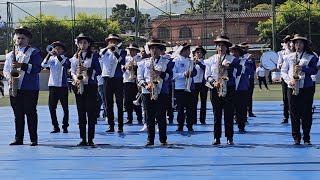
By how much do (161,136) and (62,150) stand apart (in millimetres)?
1720

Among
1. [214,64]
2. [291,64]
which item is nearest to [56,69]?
[214,64]

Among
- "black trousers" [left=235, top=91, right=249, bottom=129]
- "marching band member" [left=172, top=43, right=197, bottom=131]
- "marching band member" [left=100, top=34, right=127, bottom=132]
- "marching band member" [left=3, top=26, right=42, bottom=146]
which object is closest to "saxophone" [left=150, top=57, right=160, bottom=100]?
"marching band member" [left=3, top=26, right=42, bottom=146]

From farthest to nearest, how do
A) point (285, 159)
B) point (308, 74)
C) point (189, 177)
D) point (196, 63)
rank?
point (196, 63)
point (308, 74)
point (285, 159)
point (189, 177)

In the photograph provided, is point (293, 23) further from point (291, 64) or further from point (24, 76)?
point (24, 76)

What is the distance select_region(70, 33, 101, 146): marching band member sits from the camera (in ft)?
43.3

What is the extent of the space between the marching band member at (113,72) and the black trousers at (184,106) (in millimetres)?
1235

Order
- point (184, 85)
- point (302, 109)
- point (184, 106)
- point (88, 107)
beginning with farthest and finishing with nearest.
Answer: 1. point (184, 106)
2. point (184, 85)
3. point (88, 107)
4. point (302, 109)

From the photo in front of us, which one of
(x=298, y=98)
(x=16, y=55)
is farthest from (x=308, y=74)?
(x=16, y=55)

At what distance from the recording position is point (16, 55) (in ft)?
43.1

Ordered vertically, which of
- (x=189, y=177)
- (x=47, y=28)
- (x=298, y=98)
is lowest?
(x=189, y=177)

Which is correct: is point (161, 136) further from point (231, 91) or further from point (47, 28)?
point (47, 28)

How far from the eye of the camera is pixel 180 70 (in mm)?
16109

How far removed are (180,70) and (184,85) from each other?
1.18 feet

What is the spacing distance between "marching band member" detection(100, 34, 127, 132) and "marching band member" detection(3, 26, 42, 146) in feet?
8.14
